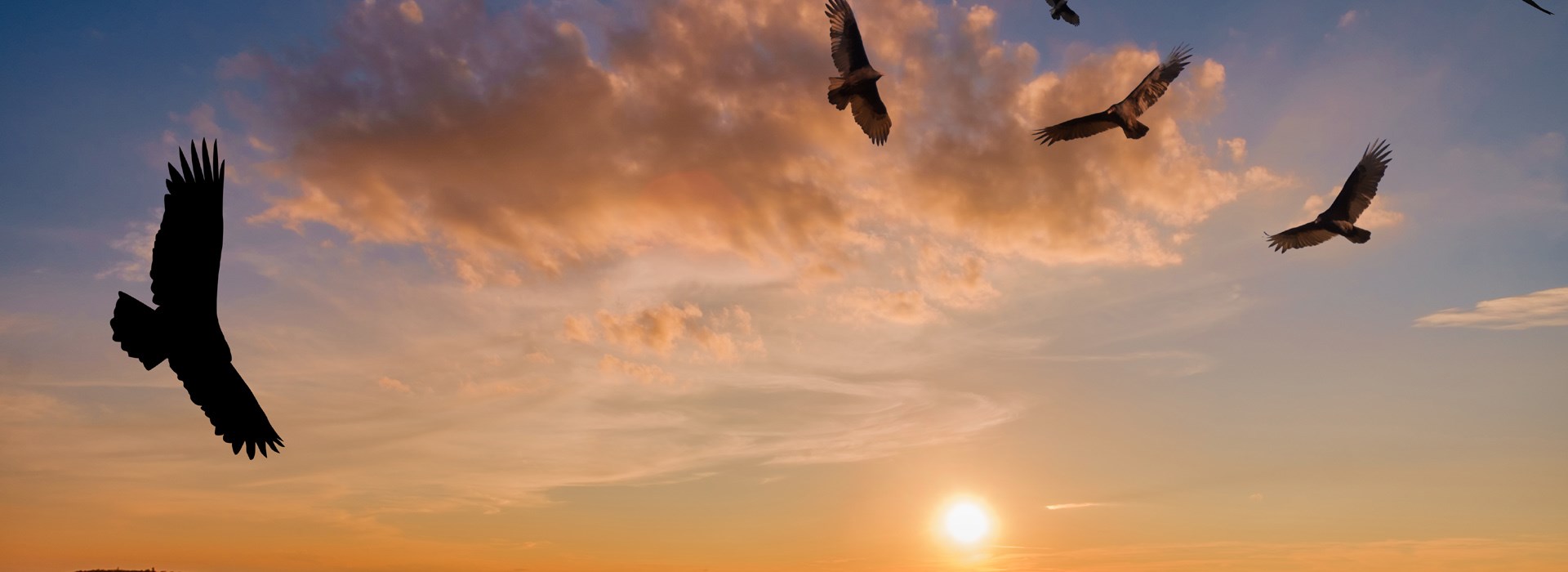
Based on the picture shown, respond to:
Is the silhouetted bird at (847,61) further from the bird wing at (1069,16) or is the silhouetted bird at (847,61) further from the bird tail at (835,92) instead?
the bird wing at (1069,16)

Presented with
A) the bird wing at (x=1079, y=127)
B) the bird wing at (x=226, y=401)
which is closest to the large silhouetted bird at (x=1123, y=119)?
the bird wing at (x=1079, y=127)

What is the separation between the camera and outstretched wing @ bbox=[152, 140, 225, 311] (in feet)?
42.7

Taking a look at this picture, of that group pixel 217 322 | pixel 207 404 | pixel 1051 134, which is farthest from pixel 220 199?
pixel 1051 134

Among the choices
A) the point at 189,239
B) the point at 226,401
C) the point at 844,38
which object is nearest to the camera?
the point at 189,239

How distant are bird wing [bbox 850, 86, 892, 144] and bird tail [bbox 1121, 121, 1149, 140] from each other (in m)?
6.33

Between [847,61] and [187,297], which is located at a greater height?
[847,61]

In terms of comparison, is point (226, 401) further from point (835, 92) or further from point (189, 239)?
point (835, 92)

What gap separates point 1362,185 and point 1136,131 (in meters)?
8.31

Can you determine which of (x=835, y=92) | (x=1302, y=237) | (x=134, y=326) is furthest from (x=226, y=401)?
(x=1302, y=237)

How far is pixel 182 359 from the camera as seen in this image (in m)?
14.0

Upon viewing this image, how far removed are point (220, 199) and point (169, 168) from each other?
72cm

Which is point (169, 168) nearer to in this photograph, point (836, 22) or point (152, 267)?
point (152, 267)

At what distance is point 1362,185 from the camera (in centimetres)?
2850

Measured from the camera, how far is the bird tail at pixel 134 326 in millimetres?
13492
